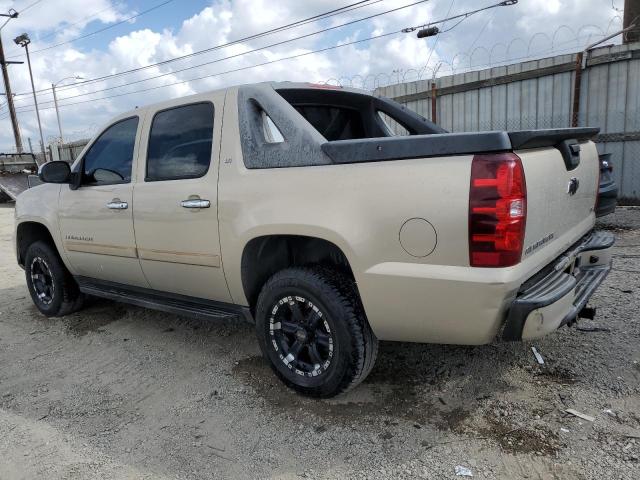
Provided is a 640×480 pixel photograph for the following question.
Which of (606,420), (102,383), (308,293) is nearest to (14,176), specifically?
(102,383)

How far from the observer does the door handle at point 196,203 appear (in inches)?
128

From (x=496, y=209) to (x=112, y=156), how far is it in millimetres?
3213

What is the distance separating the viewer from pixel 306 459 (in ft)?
8.30

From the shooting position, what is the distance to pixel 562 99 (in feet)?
28.9

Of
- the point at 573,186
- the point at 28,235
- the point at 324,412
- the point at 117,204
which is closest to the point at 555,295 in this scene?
the point at 573,186

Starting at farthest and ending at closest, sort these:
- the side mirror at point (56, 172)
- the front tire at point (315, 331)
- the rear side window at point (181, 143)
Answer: the side mirror at point (56, 172) → the rear side window at point (181, 143) → the front tire at point (315, 331)

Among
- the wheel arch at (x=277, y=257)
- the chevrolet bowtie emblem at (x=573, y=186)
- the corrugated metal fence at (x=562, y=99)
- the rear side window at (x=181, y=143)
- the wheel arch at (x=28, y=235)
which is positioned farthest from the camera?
the corrugated metal fence at (x=562, y=99)

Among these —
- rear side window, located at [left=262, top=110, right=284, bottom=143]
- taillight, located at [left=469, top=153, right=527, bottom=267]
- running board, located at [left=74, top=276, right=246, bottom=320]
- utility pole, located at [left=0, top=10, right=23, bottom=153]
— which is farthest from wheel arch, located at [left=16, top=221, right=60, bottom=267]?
utility pole, located at [left=0, top=10, right=23, bottom=153]

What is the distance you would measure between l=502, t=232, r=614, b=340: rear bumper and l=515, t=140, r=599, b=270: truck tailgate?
0.10 m

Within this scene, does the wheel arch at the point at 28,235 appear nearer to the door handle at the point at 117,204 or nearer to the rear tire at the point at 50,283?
the rear tire at the point at 50,283

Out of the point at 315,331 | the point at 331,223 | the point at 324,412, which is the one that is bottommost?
the point at 324,412

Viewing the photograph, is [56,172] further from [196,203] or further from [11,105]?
[11,105]

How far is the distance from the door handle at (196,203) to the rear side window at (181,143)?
0.18 m

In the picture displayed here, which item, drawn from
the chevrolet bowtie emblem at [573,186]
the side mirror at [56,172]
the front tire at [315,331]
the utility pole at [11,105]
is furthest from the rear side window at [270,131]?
the utility pole at [11,105]
